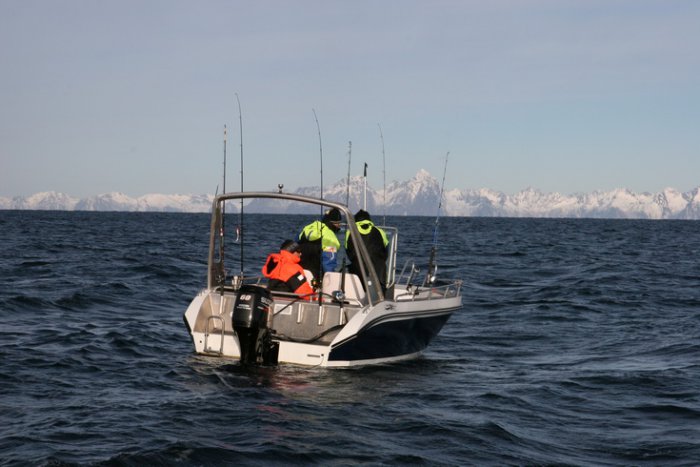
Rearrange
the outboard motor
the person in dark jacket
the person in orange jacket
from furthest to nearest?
the person in dark jacket, the person in orange jacket, the outboard motor

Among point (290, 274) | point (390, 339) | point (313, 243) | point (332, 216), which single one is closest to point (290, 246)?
point (290, 274)

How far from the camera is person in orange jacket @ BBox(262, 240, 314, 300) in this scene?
40.1ft

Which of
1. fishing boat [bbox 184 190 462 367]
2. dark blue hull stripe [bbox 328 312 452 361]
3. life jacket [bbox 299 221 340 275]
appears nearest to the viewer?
fishing boat [bbox 184 190 462 367]

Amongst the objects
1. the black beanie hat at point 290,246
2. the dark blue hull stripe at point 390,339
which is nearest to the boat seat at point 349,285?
the dark blue hull stripe at point 390,339

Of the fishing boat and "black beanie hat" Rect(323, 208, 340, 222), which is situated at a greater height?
"black beanie hat" Rect(323, 208, 340, 222)

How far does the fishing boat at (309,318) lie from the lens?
11.2 metres

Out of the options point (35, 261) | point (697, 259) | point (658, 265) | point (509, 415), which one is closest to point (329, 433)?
point (509, 415)

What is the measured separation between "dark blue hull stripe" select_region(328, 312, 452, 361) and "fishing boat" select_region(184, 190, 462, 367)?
0.05 ft

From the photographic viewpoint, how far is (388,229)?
1371 cm

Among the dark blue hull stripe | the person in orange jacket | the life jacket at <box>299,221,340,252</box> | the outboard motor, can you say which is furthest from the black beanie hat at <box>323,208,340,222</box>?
the outboard motor

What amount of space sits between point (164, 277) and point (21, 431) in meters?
17.7

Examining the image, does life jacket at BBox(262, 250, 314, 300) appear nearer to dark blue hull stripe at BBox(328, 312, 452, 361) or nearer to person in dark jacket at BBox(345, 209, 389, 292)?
person in dark jacket at BBox(345, 209, 389, 292)

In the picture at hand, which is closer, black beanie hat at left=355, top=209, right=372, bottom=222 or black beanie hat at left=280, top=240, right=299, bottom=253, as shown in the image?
black beanie hat at left=280, top=240, right=299, bottom=253

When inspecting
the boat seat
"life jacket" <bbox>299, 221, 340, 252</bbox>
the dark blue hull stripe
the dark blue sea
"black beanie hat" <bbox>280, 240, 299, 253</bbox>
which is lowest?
the dark blue sea
